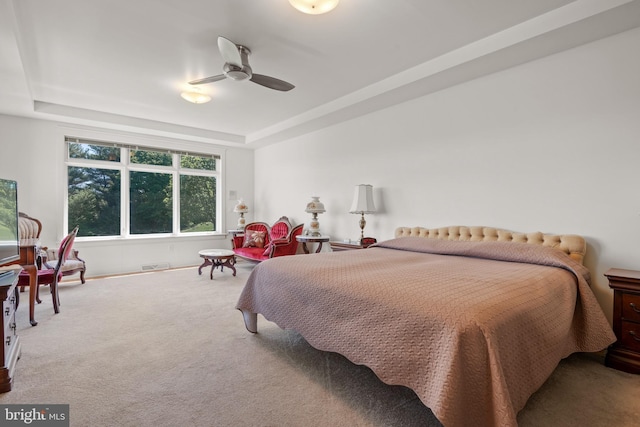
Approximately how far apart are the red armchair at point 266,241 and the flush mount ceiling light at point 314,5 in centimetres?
335

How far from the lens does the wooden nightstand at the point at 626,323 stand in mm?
2111

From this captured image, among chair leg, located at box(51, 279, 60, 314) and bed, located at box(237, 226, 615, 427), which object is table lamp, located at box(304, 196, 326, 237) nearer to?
bed, located at box(237, 226, 615, 427)

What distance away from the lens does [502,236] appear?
304 cm

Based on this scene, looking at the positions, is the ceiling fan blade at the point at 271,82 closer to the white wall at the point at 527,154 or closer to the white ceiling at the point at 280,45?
the white ceiling at the point at 280,45

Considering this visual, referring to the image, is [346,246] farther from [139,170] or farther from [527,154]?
[139,170]

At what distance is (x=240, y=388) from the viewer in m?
1.93

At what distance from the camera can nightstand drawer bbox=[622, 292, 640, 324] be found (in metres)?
2.12

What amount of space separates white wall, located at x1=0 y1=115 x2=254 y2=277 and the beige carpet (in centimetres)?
231

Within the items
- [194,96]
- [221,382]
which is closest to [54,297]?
[221,382]

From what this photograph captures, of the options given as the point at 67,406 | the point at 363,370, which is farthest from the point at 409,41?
the point at 67,406

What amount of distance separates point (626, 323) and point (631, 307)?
0.12 m

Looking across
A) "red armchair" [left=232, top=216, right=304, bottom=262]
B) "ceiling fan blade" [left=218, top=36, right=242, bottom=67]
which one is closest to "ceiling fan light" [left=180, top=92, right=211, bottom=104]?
"ceiling fan blade" [left=218, top=36, right=242, bottom=67]

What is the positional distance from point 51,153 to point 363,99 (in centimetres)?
485

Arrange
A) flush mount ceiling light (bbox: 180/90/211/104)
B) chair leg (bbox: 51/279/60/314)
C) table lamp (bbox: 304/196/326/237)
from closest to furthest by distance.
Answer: chair leg (bbox: 51/279/60/314) < flush mount ceiling light (bbox: 180/90/211/104) < table lamp (bbox: 304/196/326/237)
